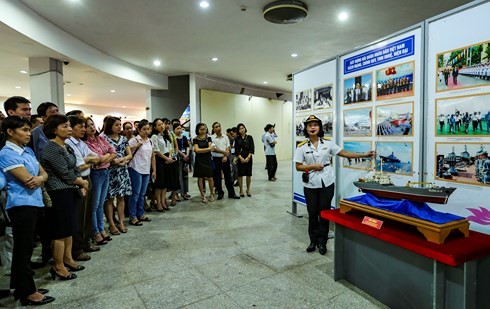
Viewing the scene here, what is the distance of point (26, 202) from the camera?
84.9 inches

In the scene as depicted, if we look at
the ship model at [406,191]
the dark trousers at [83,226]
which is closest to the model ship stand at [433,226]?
the ship model at [406,191]

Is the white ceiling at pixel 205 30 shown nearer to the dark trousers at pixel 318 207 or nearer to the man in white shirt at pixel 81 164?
the man in white shirt at pixel 81 164

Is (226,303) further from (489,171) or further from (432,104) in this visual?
(432,104)

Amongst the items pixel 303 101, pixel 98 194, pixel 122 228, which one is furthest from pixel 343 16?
pixel 122 228

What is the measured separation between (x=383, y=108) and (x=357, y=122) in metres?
0.38

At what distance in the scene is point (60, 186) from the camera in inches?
98.1

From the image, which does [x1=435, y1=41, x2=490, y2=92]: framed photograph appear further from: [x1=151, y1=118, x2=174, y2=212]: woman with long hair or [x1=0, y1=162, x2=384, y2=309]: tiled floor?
[x1=151, y1=118, x2=174, y2=212]: woman with long hair

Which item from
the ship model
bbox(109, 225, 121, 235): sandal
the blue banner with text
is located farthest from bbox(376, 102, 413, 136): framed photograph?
bbox(109, 225, 121, 235): sandal

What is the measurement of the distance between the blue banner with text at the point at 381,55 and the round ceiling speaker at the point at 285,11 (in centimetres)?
188

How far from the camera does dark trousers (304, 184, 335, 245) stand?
3.02 m

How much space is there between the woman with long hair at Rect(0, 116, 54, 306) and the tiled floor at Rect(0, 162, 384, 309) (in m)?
0.25

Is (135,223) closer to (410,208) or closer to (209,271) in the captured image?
(209,271)

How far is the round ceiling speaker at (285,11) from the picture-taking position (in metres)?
4.67

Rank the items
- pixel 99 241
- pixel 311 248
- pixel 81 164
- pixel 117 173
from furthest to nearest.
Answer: pixel 117 173 < pixel 99 241 < pixel 311 248 < pixel 81 164
